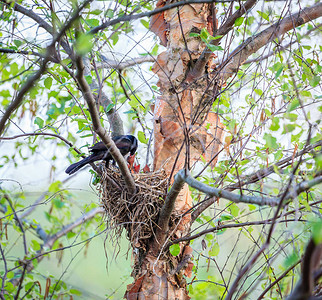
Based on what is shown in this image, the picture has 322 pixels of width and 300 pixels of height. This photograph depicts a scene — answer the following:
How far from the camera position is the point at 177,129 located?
9.78ft

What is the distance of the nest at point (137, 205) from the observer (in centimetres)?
281

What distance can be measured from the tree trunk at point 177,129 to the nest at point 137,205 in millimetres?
106

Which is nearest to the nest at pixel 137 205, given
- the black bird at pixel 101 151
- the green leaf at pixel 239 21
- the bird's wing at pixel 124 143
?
the black bird at pixel 101 151

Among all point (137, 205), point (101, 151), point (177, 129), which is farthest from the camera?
point (101, 151)

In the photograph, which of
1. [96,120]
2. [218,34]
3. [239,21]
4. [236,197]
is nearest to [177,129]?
[218,34]

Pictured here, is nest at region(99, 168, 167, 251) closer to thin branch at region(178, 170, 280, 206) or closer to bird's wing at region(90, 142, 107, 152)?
bird's wing at region(90, 142, 107, 152)

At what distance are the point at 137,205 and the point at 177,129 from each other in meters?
0.63

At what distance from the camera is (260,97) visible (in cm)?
279

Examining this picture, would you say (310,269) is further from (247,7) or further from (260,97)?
(247,7)

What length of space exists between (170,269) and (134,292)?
297 mm

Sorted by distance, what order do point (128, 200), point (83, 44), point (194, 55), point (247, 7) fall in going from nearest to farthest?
point (83, 44), point (247, 7), point (128, 200), point (194, 55)

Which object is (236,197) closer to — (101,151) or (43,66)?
(43,66)

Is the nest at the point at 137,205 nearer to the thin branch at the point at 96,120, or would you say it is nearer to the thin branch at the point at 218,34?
the thin branch at the point at 96,120

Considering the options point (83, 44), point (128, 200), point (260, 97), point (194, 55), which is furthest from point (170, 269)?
point (83, 44)
